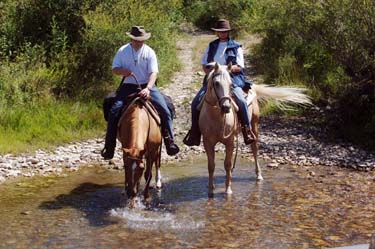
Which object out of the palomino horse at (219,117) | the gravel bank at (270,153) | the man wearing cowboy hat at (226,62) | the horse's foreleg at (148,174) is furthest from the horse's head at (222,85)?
the gravel bank at (270,153)

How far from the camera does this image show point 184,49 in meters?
24.7

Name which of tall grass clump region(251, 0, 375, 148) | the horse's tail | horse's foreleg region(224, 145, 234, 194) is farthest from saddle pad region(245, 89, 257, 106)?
tall grass clump region(251, 0, 375, 148)

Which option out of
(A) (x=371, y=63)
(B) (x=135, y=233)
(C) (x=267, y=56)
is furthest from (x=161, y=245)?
(C) (x=267, y=56)

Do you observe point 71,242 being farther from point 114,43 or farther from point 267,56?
point 267,56

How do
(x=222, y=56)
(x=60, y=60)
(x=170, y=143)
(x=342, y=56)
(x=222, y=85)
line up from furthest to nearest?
1. (x=60, y=60)
2. (x=342, y=56)
3. (x=222, y=56)
4. (x=170, y=143)
5. (x=222, y=85)

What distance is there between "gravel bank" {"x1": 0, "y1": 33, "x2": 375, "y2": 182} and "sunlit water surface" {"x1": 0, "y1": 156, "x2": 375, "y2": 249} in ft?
1.39

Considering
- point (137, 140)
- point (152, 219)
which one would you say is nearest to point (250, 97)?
point (137, 140)

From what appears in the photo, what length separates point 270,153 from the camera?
465 inches

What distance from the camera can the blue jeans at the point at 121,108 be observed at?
8.44m

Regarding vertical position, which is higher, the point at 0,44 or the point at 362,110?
the point at 0,44

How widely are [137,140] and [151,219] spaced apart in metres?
1.14

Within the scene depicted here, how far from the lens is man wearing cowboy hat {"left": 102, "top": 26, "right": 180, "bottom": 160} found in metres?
8.52

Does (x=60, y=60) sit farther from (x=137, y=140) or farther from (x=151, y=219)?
(x=151, y=219)

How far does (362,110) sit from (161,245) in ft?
22.6
